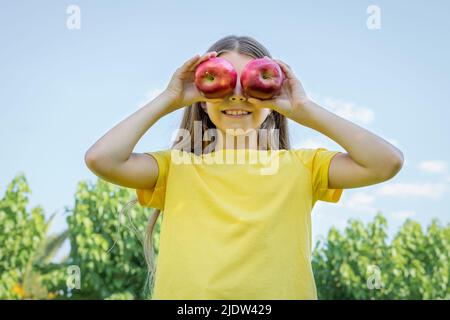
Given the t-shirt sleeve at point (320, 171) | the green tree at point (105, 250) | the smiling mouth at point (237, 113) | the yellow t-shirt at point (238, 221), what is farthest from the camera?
the green tree at point (105, 250)

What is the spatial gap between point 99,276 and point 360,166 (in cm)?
917

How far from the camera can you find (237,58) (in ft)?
8.92

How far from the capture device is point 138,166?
240cm

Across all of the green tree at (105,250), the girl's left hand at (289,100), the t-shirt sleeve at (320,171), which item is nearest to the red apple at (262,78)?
the girl's left hand at (289,100)

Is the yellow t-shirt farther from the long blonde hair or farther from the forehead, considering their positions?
the forehead

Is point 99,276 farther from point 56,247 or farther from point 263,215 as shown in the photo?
point 263,215

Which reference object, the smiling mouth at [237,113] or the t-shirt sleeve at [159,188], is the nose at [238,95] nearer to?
the smiling mouth at [237,113]

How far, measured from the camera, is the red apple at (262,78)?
2428 mm

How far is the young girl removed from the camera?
219 centimetres

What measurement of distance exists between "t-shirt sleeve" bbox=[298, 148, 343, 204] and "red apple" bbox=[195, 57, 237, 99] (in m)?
0.41

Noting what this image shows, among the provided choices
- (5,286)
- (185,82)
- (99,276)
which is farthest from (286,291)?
(5,286)

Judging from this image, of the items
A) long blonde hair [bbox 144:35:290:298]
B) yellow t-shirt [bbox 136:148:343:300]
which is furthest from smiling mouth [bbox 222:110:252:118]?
long blonde hair [bbox 144:35:290:298]

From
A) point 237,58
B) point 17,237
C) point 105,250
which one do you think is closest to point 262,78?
point 237,58

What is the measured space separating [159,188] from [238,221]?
42cm
